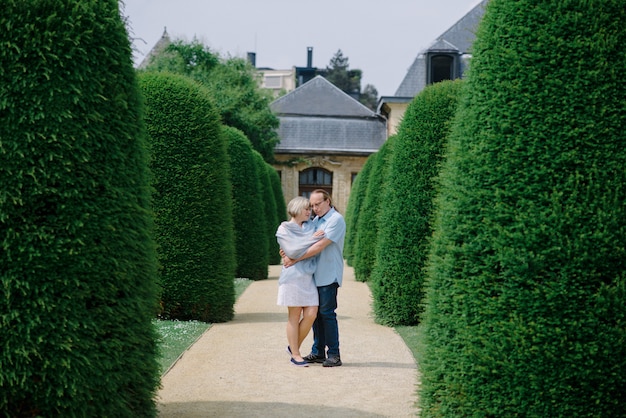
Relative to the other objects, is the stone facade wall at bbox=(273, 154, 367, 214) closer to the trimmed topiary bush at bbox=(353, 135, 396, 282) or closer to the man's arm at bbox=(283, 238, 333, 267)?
the trimmed topiary bush at bbox=(353, 135, 396, 282)

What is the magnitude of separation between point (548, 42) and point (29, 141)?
2977mm

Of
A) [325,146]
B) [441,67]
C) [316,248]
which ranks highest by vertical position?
[441,67]

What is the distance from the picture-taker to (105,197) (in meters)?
4.49

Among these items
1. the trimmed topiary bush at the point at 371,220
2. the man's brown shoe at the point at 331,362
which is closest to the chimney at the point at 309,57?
the trimmed topiary bush at the point at 371,220

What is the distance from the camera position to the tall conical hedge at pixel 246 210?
1777cm

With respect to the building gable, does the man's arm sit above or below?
below

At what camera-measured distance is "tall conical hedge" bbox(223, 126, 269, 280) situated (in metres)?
17.8

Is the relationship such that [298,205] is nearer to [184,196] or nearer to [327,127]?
[184,196]

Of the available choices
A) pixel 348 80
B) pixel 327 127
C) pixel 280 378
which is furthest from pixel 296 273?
pixel 348 80

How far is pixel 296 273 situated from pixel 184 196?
3636mm

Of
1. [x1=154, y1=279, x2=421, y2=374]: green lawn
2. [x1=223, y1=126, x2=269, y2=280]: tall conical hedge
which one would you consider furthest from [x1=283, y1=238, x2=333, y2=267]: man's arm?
[x1=223, y1=126, x2=269, y2=280]: tall conical hedge

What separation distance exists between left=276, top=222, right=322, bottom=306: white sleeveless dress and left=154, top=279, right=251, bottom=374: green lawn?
4.35 ft

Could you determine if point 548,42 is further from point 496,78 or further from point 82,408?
point 82,408

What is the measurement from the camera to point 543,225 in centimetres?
438
